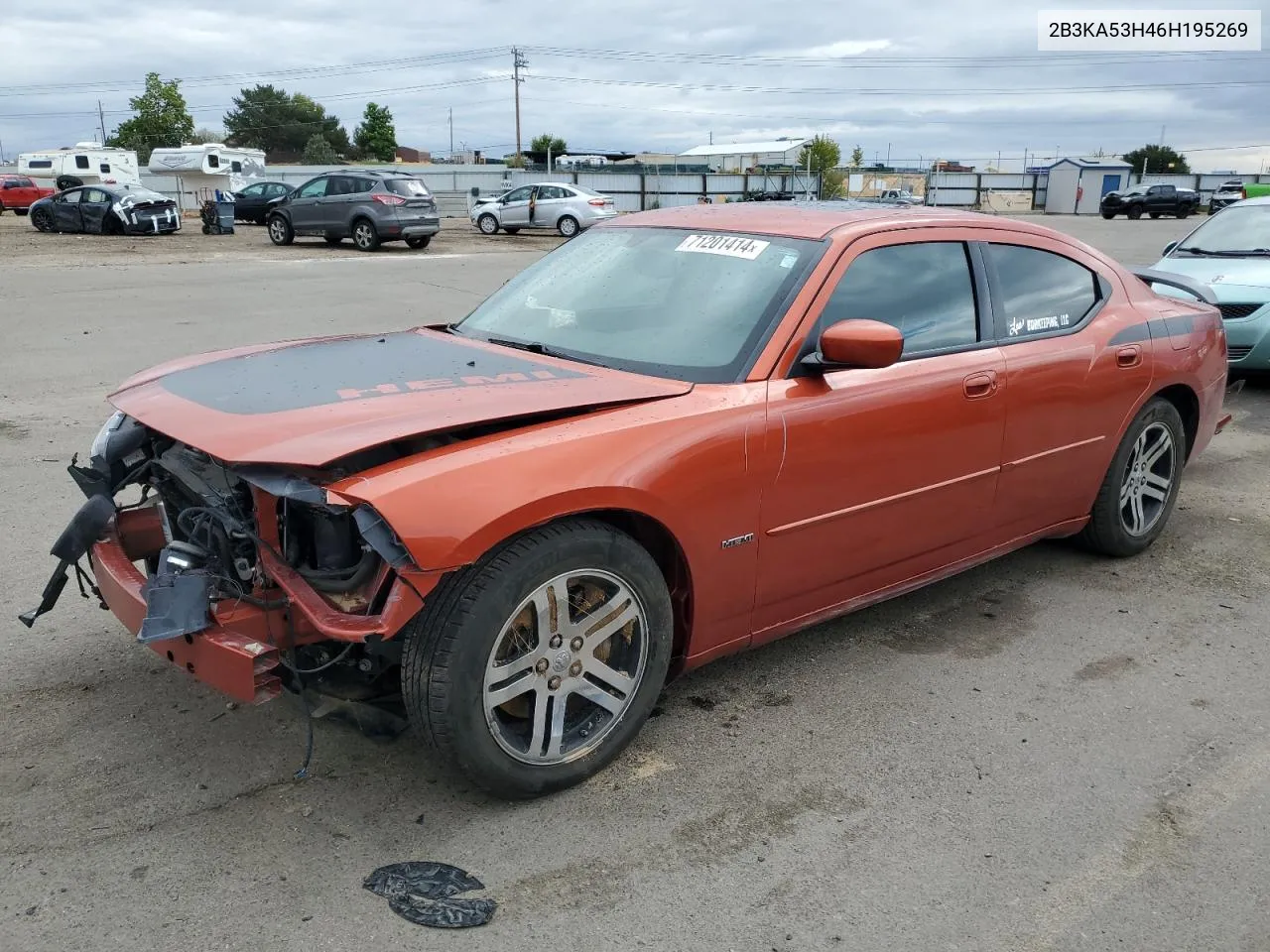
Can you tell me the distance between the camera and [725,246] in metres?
3.77

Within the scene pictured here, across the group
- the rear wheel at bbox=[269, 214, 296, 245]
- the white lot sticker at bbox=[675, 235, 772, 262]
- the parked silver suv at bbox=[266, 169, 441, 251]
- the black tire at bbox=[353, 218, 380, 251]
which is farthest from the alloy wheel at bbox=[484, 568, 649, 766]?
the rear wheel at bbox=[269, 214, 296, 245]

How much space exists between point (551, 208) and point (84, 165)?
23.3m

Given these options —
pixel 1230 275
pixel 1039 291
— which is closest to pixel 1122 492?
pixel 1039 291

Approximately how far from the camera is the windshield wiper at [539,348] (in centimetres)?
353

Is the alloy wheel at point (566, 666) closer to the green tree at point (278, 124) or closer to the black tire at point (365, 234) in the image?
the black tire at point (365, 234)

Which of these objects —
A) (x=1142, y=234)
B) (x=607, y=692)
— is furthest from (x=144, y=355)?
(x=1142, y=234)

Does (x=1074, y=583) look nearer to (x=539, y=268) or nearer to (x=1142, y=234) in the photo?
(x=539, y=268)

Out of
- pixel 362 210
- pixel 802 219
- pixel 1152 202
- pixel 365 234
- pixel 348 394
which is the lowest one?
pixel 348 394

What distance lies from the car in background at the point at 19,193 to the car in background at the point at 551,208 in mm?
20702

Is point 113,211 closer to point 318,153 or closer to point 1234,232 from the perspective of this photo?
point 1234,232

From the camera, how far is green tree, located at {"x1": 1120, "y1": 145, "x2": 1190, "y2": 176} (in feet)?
276

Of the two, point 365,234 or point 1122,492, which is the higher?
point 365,234

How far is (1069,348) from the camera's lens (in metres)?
4.29

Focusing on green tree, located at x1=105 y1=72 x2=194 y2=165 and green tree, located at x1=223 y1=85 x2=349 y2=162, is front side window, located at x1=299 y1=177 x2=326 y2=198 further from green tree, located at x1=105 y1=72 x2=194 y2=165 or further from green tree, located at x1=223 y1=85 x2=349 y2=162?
green tree, located at x1=223 y1=85 x2=349 y2=162
